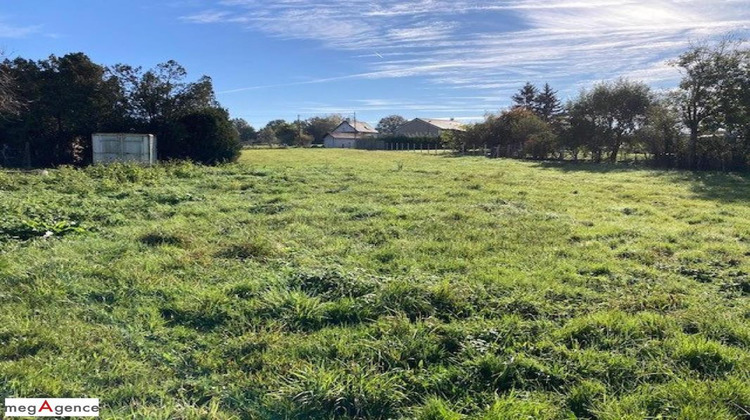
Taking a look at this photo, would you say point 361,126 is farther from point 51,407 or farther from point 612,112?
point 51,407

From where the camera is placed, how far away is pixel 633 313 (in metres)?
3.73

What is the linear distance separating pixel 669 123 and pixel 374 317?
2726 centimetres

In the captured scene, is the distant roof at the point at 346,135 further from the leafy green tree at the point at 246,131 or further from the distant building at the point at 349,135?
the leafy green tree at the point at 246,131

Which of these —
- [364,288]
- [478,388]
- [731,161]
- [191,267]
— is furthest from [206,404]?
[731,161]


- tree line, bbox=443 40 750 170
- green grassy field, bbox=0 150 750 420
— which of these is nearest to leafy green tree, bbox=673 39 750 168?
tree line, bbox=443 40 750 170

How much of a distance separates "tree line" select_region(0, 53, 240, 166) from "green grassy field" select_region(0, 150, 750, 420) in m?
15.6

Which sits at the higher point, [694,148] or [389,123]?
[389,123]

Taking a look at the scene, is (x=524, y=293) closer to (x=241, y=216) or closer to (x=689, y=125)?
(x=241, y=216)

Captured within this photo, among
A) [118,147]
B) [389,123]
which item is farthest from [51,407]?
[389,123]

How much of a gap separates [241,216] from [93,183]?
21.1ft

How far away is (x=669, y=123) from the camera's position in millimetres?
24984

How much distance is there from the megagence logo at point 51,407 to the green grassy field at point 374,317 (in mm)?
85

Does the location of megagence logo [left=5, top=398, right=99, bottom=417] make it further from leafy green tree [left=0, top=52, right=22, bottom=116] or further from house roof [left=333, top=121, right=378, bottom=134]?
house roof [left=333, top=121, right=378, bottom=134]

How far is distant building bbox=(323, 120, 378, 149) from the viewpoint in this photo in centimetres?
7451
